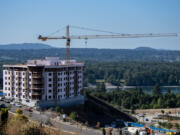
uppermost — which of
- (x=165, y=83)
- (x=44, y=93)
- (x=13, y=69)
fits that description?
(x=13, y=69)

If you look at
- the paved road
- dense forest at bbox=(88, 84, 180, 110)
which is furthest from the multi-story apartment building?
dense forest at bbox=(88, 84, 180, 110)

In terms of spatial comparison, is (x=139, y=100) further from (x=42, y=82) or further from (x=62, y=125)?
(x=62, y=125)

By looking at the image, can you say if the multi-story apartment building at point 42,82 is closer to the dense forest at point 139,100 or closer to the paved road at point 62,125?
the paved road at point 62,125

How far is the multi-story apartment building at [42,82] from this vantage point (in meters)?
18.9

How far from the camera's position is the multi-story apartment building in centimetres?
1888

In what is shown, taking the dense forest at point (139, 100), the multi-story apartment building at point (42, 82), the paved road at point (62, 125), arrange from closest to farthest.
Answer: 1. the paved road at point (62, 125)
2. the multi-story apartment building at point (42, 82)
3. the dense forest at point (139, 100)

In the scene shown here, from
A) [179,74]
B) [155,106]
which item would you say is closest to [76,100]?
[155,106]

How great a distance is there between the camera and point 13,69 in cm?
2016

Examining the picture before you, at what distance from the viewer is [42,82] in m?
18.9

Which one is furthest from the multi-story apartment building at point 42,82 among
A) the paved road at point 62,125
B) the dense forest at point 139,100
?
the dense forest at point 139,100

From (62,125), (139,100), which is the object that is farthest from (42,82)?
(139,100)

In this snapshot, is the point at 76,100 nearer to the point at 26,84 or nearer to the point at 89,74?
the point at 26,84

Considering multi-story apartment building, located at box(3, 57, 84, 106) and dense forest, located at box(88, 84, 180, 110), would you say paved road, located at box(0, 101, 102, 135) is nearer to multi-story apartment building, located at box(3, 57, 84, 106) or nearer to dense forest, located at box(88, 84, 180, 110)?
multi-story apartment building, located at box(3, 57, 84, 106)

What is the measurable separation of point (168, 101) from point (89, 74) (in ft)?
101
